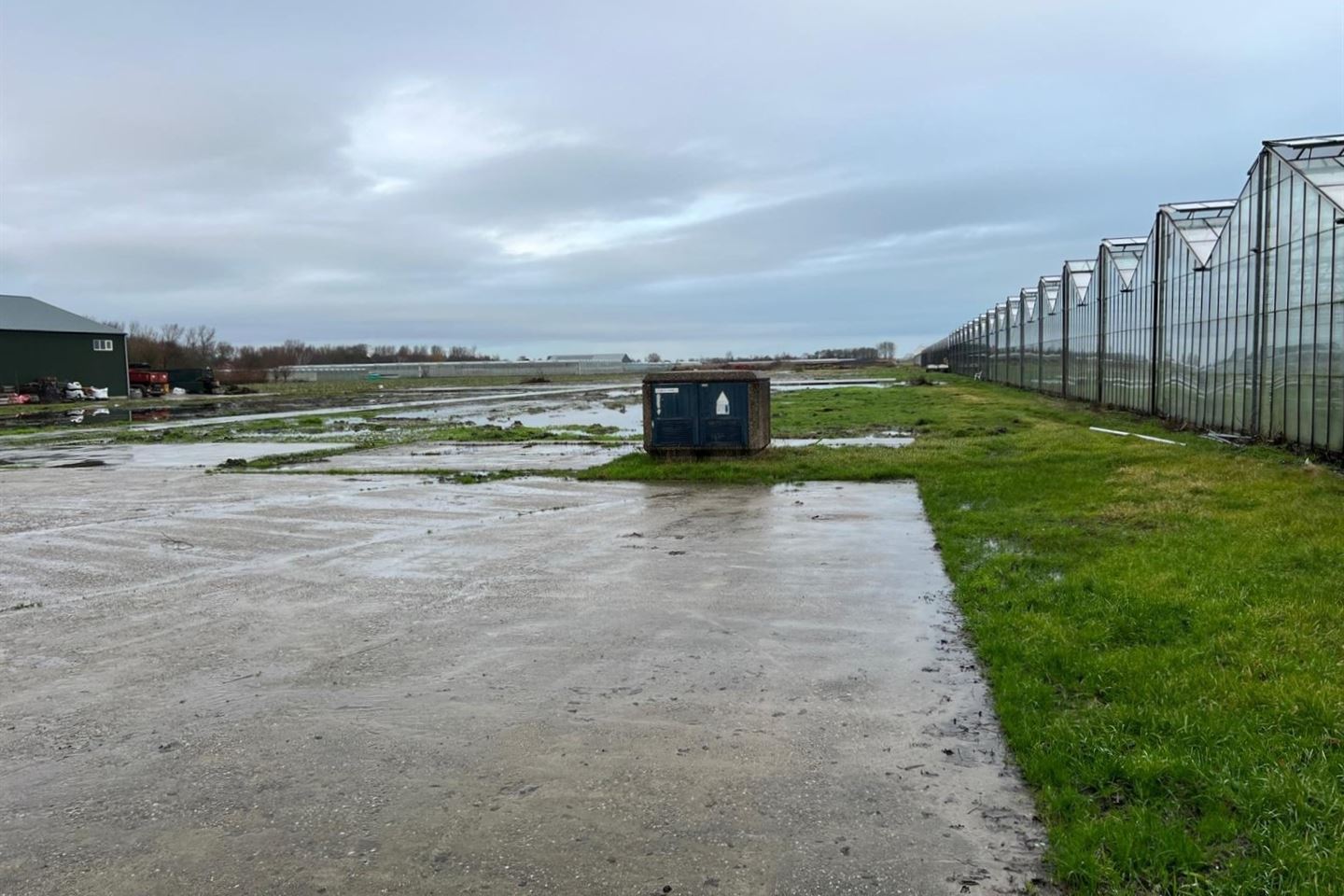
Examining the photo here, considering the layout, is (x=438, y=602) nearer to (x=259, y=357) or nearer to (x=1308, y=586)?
(x=1308, y=586)

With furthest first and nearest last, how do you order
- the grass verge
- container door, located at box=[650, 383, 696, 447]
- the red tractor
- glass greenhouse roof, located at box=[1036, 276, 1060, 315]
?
the red tractor
glass greenhouse roof, located at box=[1036, 276, 1060, 315]
container door, located at box=[650, 383, 696, 447]
the grass verge

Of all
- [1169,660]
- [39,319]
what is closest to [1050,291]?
[1169,660]

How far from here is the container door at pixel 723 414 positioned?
1875cm

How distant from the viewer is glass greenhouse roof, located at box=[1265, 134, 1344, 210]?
17.1 meters

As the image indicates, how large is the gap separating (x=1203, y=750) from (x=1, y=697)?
730cm

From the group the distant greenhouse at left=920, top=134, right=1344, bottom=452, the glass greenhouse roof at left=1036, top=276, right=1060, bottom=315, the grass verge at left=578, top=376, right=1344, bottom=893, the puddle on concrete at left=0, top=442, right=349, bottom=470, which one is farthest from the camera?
the glass greenhouse roof at left=1036, top=276, right=1060, bottom=315

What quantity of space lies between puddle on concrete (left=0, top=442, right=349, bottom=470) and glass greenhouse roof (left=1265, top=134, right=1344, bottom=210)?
23.4 m

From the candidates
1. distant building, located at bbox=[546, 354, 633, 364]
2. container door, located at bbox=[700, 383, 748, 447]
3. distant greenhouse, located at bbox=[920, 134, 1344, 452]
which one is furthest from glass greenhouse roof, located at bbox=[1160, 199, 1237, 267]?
distant building, located at bbox=[546, 354, 633, 364]

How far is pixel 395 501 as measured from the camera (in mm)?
15422

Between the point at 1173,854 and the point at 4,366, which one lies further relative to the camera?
the point at 4,366

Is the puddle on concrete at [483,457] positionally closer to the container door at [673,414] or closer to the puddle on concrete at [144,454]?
the container door at [673,414]

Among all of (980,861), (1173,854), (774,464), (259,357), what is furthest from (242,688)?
(259,357)

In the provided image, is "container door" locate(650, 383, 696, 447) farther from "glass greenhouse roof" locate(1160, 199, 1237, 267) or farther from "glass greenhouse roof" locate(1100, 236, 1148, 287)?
"glass greenhouse roof" locate(1100, 236, 1148, 287)

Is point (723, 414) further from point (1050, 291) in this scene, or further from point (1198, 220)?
point (1050, 291)
